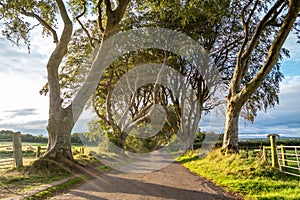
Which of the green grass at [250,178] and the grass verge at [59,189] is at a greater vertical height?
the green grass at [250,178]

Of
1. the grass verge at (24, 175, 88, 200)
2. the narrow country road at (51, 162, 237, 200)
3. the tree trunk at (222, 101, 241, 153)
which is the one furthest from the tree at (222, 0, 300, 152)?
the grass verge at (24, 175, 88, 200)

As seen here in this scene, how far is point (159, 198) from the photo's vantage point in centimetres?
685

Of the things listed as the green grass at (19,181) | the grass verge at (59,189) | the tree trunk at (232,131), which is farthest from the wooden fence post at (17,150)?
the tree trunk at (232,131)

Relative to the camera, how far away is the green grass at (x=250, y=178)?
7020 mm

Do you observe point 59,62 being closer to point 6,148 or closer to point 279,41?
point 6,148

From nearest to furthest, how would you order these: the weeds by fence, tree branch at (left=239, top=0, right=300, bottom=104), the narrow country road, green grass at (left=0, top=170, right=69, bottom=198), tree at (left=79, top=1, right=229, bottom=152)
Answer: the narrow country road
green grass at (left=0, top=170, right=69, bottom=198)
tree branch at (left=239, top=0, right=300, bottom=104)
the weeds by fence
tree at (left=79, top=1, right=229, bottom=152)

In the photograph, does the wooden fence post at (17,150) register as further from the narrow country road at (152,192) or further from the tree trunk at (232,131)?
the tree trunk at (232,131)

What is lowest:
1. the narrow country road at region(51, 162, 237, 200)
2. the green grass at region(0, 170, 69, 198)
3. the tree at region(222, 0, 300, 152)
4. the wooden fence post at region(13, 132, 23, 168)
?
the narrow country road at region(51, 162, 237, 200)

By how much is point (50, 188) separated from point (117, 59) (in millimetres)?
15643

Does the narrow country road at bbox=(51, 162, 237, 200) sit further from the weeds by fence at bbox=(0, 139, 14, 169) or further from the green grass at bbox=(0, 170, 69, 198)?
the weeds by fence at bbox=(0, 139, 14, 169)

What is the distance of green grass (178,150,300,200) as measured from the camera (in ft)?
23.0

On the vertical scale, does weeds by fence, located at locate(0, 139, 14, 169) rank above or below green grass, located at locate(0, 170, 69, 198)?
above

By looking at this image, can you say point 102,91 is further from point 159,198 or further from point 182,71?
point 159,198

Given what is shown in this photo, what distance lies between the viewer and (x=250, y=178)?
8.80 meters
